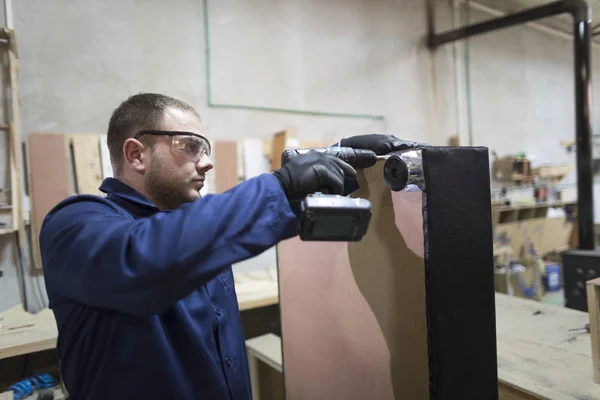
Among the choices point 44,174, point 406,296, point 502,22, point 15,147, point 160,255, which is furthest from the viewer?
point 502,22

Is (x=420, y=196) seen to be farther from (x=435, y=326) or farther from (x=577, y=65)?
(x=577, y=65)

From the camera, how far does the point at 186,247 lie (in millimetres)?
579

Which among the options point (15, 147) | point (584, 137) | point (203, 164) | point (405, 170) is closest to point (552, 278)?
point (584, 137)

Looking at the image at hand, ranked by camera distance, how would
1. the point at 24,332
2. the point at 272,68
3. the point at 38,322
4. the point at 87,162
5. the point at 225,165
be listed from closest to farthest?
the point at 24,332 → the point at 38,322 → the point at 87,162 → the point at 225,165 → the point at 272,68

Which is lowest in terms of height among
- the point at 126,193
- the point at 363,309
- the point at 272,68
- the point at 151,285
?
the point at 363,309

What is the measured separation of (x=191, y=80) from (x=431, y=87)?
2437 millimetres

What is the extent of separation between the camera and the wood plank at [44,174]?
2.09m

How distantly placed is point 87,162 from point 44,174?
22cm

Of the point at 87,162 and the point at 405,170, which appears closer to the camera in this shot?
the point at 405,170

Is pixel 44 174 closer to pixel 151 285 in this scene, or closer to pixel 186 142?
pixel 186 142

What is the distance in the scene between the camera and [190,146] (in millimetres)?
916

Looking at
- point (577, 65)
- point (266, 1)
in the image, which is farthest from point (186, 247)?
point (577, 65)

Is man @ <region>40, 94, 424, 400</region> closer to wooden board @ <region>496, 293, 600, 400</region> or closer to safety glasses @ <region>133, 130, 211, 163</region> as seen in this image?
safety glasses @ <region>133, 130, 211, 163</region>

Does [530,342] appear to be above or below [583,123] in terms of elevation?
below
